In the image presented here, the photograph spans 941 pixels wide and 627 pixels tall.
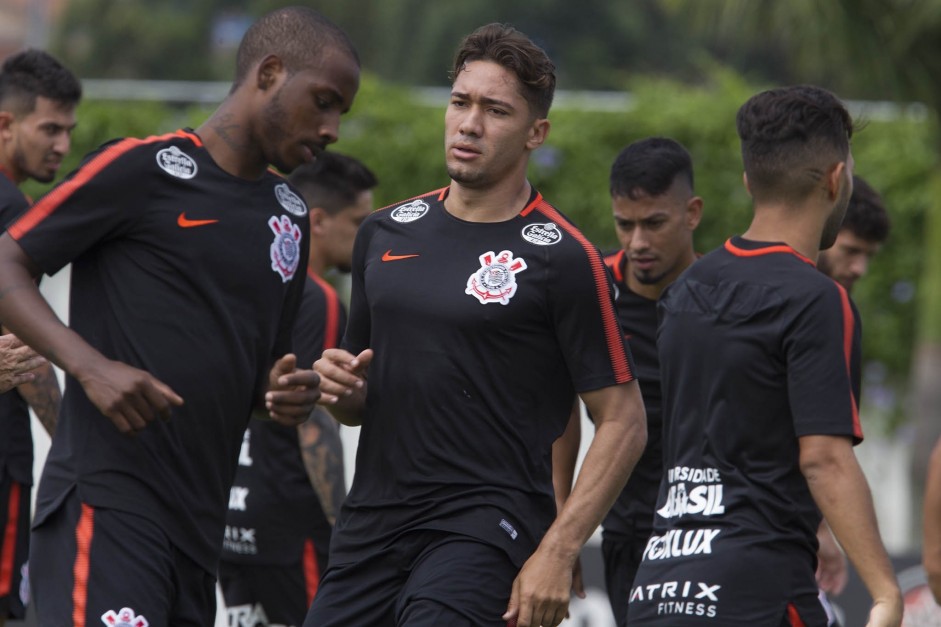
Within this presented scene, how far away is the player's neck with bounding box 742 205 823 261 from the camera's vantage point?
4266mm

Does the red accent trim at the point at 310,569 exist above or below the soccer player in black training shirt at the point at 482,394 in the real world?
below

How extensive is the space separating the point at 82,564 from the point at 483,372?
50.5 inches

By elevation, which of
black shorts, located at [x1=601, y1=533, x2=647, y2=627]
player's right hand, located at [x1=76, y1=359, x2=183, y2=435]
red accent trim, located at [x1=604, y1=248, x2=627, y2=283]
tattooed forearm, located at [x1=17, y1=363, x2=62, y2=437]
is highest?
red accent trim, located at [x1=604, y1=248, x2=627, y2=283]

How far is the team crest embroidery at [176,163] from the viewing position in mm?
4391

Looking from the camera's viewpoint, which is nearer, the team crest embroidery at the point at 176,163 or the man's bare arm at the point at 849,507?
the man's bare arm at the point at 849,507

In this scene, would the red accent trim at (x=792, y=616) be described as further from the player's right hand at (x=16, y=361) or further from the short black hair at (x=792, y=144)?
the player's right hand at (x=16, y=361)

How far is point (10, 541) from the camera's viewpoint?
5.99 metres

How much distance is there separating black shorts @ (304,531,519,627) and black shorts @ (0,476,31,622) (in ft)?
7.12

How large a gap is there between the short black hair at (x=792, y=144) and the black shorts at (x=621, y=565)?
7.03 ft

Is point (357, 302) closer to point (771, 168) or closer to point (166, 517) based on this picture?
point (166, 517)

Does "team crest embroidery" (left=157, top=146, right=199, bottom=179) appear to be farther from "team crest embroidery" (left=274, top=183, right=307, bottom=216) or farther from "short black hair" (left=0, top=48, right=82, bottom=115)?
"short black hair" (left=0, top=48, right=82, bottom=115)

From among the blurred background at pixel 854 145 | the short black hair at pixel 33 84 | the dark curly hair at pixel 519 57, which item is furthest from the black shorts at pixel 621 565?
the blurred background at pixel 854 145

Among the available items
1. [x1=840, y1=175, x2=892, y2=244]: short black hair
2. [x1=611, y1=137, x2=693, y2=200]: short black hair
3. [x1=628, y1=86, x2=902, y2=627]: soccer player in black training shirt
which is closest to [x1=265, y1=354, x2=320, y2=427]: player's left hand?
[x1=628, y1=86, x2=902, y2=627]: soccer player in black training shirt

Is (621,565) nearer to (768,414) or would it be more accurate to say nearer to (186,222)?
(768,414)
